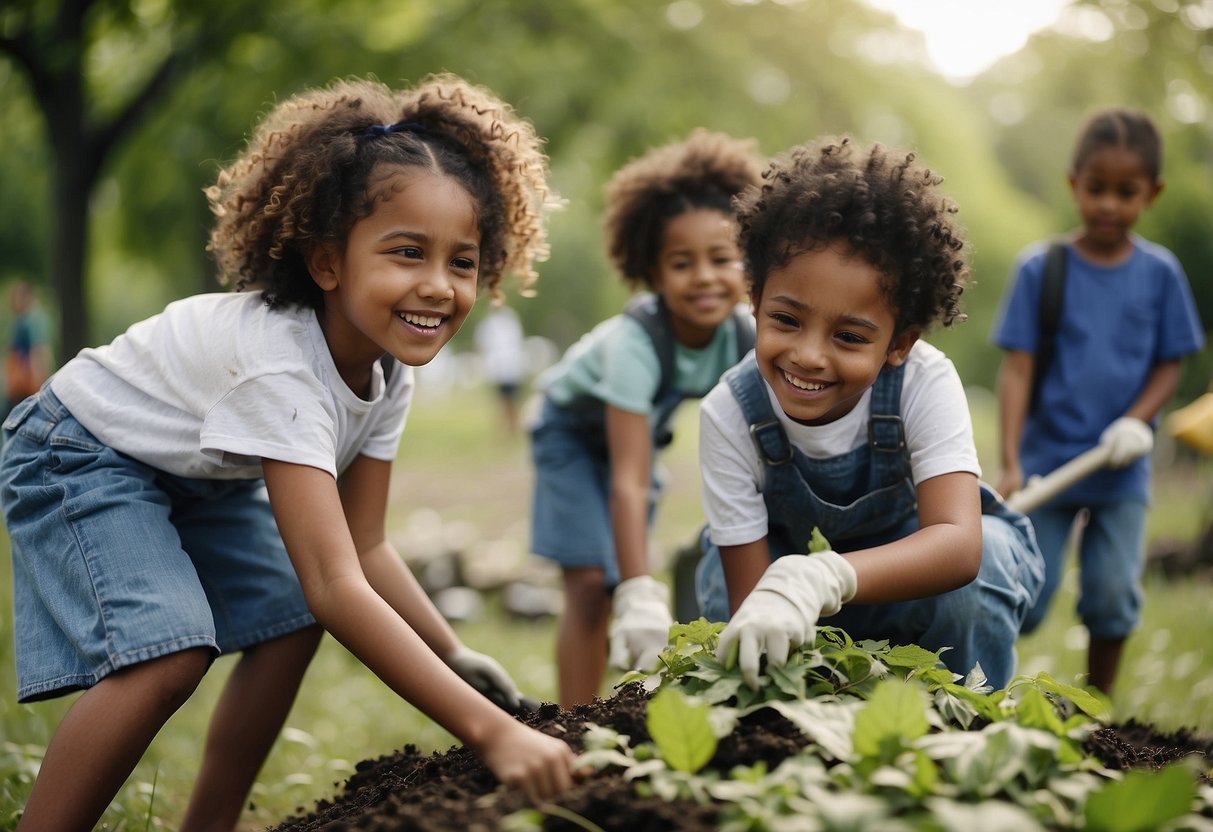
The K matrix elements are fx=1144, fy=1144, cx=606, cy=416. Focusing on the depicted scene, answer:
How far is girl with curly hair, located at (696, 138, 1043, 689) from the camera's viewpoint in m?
2.11

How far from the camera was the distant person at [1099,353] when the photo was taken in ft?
11.3

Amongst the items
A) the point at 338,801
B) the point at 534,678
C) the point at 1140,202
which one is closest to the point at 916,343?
the point at 338,801

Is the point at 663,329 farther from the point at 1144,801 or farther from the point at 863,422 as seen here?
the point at 1144,801

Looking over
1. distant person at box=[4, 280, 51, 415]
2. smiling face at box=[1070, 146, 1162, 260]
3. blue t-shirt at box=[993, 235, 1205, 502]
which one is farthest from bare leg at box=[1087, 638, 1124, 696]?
distant person at box=[4, 280, 51, 415]

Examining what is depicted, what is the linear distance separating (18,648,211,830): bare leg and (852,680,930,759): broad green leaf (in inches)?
46.0

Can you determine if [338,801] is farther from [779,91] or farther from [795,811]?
[779,91]

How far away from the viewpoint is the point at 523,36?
7.18m

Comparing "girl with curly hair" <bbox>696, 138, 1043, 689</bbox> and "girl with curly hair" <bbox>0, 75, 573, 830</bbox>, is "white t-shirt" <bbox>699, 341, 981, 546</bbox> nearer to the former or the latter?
"girl with curly hair" <bbox>696, 138, 1043, 689</bbox>

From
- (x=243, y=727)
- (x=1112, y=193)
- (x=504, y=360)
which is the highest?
(x=504, y=360)

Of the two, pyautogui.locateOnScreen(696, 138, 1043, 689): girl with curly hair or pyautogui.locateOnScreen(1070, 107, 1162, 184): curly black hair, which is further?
pyautogui.locateOnScreen(1070, 107, 1162, 184): curly black hair

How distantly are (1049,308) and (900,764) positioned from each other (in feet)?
8.24

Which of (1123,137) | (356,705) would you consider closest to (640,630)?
(356,705)

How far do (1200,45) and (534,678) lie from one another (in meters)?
6.26

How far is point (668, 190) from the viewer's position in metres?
3.38
